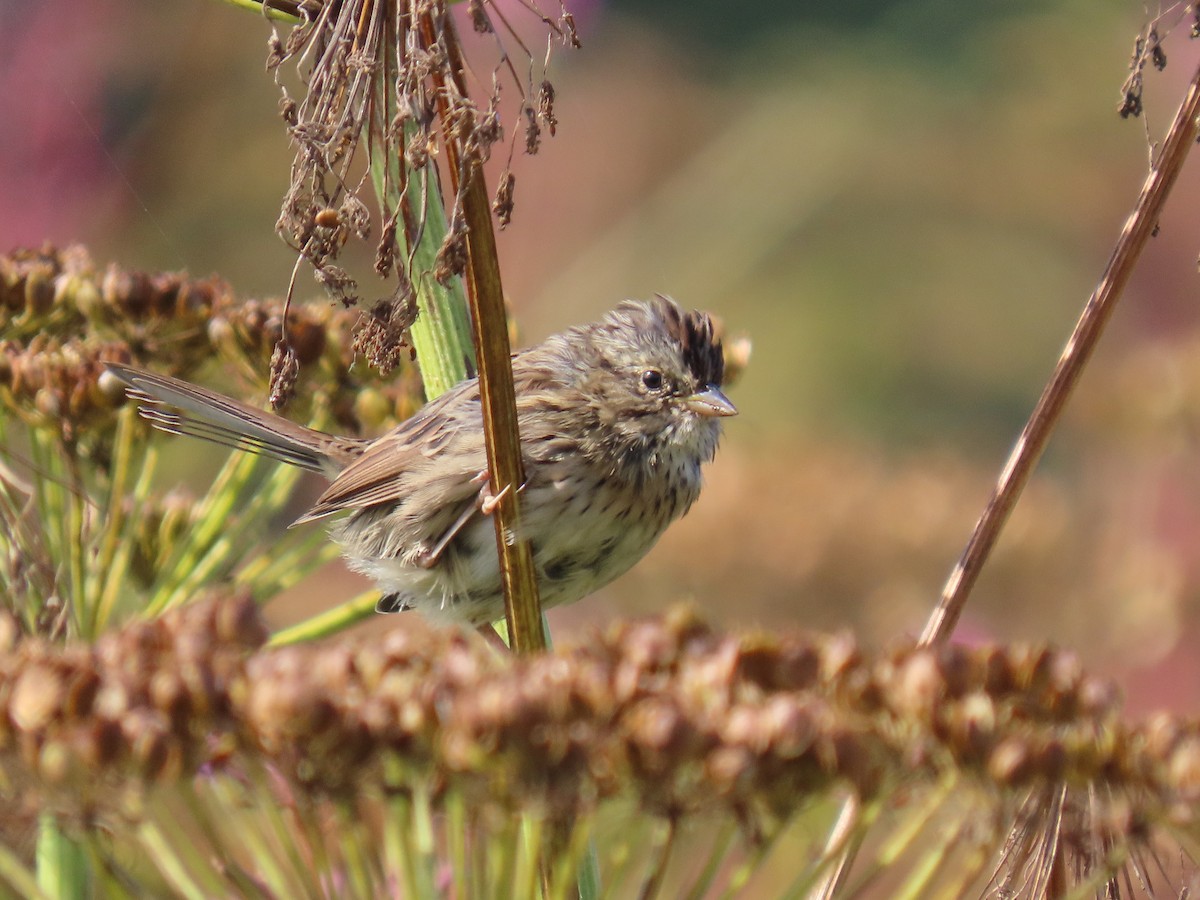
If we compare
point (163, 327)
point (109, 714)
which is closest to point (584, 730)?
point (109, 714)

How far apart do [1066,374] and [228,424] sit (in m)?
2.24

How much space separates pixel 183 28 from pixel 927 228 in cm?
426

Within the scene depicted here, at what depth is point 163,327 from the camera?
360cm

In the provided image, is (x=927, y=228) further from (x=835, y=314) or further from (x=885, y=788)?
(x=885, y=788)

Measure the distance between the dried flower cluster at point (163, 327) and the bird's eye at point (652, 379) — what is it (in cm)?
58

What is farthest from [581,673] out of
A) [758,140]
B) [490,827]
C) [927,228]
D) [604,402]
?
[927,228]

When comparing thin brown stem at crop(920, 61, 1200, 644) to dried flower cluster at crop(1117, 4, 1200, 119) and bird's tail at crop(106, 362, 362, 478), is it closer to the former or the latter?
dried flower cluster at crop(1117, 4, 1200, 119)

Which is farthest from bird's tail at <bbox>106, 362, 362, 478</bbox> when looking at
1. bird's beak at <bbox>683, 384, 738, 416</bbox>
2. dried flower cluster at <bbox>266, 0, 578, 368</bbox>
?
dried flower cluster at <bbox>266, 0, 578, 368</bbox>

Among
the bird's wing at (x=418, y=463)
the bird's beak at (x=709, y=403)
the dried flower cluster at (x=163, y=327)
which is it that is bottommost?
the bird's beak at (x=709, y=403)

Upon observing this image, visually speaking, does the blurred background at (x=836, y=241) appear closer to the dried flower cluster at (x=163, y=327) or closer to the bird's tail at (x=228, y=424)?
the bird's tail at (x=228, y=424)

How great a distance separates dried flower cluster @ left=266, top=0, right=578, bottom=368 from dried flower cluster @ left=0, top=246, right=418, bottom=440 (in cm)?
112

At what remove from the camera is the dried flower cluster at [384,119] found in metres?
2.11

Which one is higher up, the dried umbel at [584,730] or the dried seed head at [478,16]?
the dried seed head at [478,16]

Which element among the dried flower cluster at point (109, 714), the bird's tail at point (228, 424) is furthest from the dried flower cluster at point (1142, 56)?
the bird's tail at point (228, 424)
